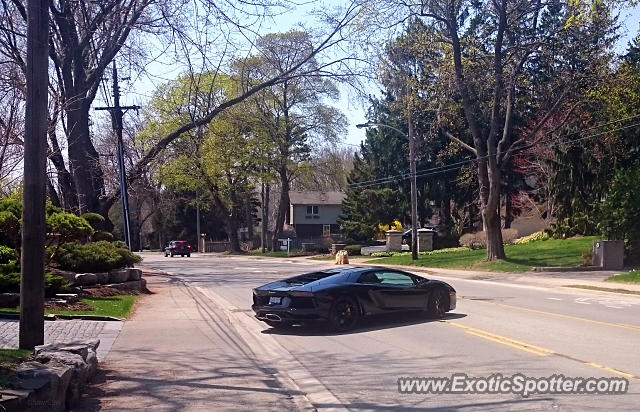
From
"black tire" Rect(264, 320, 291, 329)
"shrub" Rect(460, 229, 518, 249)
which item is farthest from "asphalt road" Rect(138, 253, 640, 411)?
"shrub" Rect(460, 229, 518, 249)

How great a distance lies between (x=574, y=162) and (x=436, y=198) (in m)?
19.3

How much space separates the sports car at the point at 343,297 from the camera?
1432 cm

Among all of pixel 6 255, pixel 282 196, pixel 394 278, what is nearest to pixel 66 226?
pixel 6 255

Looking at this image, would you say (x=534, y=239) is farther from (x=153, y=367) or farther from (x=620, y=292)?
(x=153, y=367)

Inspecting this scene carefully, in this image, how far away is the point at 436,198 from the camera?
6488cm

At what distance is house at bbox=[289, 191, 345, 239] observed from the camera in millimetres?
98875

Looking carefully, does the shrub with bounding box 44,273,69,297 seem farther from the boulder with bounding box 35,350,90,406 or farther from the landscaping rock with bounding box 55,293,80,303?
the boulder with bounding box 35,350,90,406

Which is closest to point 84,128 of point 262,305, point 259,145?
point 262,305

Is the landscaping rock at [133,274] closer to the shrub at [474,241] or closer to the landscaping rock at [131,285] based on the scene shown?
the landscaping rock at [131,285]

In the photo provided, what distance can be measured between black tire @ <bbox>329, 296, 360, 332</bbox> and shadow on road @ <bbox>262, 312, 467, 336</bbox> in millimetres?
135

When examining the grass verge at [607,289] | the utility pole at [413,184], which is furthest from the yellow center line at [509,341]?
the utility pole at [413,184]

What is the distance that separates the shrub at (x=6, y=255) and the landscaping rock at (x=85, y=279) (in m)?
2.45

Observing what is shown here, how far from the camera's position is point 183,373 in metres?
10.0

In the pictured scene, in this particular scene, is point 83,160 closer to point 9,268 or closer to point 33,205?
point 9,268
